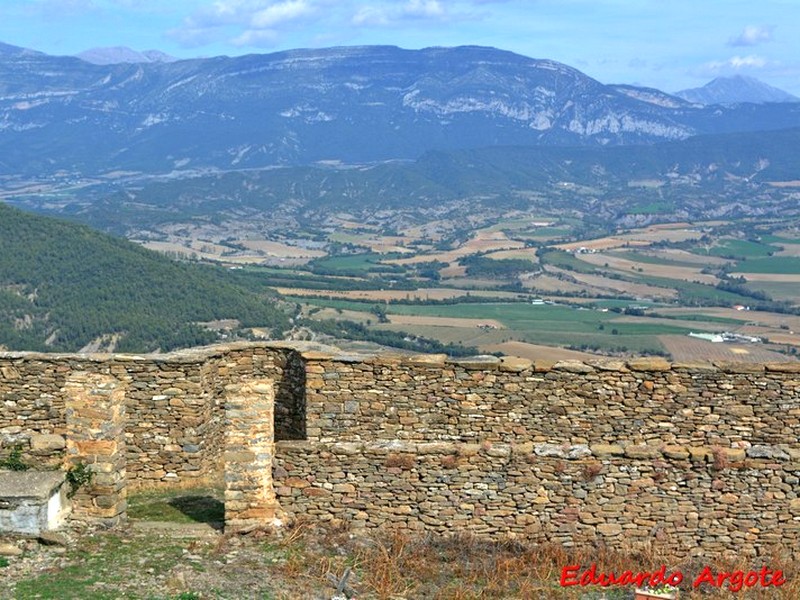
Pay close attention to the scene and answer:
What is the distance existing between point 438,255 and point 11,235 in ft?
296

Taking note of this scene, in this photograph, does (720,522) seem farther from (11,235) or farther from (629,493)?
(11,235)

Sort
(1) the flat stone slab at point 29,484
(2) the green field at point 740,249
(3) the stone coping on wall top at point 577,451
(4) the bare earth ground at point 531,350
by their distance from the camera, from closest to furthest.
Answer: (1) the flat stone slab at point 29,484 → (3) the stone coping on wall top at point 577,451 → (4) the bare earth ground at point 531,350 → (2) the green field at point 740,249

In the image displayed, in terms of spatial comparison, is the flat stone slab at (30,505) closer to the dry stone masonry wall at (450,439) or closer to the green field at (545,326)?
the dry stone masonry wall at (450,439)

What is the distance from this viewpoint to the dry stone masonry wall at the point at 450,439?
12.3 meters

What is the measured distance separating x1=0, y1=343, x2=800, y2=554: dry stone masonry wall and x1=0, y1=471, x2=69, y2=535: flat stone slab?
55 cm

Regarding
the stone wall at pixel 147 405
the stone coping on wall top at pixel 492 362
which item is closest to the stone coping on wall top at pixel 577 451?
the stone coping on wall top at pixel 492 362

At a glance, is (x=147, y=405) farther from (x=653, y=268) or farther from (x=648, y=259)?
(x=648, y=259)

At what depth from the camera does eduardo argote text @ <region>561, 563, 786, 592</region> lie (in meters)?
11.5

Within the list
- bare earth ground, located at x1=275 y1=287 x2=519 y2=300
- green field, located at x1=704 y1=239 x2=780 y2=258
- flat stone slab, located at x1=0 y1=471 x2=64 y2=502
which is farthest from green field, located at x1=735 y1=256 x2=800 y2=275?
flat stone slab, located at x1=0 y1=471 x2=64 y2=502

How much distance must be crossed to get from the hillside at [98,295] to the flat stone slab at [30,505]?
1927 inches

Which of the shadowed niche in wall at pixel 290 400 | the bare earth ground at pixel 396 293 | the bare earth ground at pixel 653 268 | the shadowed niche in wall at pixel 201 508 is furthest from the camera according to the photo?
the bare earth ground at pixel 653 268

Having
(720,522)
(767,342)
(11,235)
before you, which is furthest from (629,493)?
(11,235)

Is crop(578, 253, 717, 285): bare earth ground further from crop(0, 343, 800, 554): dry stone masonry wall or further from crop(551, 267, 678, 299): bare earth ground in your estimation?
crop(0, 343, 800, 554): dry stone masonry wall

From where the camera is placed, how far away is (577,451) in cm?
1230
